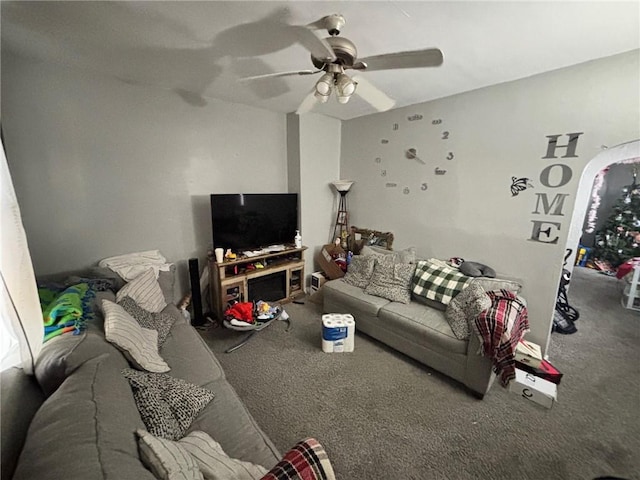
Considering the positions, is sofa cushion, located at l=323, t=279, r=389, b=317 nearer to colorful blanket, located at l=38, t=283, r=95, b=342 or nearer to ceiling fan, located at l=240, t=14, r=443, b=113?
ceiling fan, located at l=240, t=14, r=443, b=113

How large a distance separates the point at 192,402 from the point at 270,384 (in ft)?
2.80

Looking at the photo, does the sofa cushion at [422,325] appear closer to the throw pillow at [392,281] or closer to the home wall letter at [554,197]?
the throw pillow at [392,281]

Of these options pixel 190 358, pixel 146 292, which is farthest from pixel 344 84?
pixel 146 292

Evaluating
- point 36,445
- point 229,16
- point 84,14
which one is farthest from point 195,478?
point 84,14

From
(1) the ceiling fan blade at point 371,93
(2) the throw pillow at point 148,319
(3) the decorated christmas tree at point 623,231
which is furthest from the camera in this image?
(3) the decorated christmas tree at point 623,231

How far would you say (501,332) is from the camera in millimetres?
1712

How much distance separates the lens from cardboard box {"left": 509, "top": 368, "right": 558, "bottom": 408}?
1777 mm

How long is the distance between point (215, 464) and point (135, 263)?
6.79 feet

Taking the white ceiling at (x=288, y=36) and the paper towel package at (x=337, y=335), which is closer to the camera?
the white ceiling at (x=288, y=36)

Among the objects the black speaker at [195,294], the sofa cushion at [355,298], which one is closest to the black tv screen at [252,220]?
the black speaker at [195,294]

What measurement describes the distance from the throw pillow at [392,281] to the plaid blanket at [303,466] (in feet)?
6.13

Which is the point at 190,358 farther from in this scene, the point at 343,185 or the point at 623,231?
the point at 623,231

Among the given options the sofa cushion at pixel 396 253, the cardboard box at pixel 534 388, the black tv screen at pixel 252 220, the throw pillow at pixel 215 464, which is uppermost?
the black tv screen at pixel 252 220

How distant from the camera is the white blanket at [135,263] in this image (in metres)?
2.25
